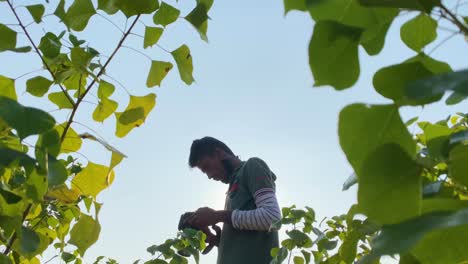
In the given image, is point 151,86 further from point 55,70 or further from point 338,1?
point 338,1

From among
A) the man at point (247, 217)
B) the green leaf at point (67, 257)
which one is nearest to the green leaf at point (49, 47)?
the green leaf at point (67, 257)

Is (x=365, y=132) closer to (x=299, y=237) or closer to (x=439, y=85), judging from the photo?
(x=439, y=85)

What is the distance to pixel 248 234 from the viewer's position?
88.5 inches

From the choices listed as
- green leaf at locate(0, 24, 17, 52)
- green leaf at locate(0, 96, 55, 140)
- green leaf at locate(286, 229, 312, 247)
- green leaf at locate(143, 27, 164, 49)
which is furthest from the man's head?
green leaf at locate(0, 96, 55, 140)

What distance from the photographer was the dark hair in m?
2.93

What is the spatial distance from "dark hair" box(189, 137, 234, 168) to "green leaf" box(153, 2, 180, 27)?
2.10 metres

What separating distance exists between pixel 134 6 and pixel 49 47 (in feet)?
0.58

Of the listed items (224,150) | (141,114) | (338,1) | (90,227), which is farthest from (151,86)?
(224,150)

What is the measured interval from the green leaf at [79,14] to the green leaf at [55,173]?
32 centimetres

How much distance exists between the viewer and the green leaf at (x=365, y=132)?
0.43m

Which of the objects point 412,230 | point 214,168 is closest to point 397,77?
point 412,230

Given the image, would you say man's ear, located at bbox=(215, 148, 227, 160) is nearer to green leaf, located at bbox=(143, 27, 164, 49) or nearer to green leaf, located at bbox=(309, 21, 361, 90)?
green leaf, located at bbox=(143, 27, 164, 49)

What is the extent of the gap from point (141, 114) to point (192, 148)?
7.24 ft

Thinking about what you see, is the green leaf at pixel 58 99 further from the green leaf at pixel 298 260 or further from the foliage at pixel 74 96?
the green leaf at pixel 298 260
